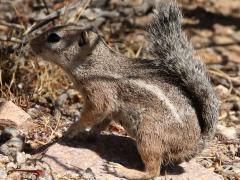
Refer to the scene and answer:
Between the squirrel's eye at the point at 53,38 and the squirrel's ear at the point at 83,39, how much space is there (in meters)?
0.18

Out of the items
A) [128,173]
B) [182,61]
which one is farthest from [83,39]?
[128,173]

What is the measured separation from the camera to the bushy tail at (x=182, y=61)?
448 centimetres

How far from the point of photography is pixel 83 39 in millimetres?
4926

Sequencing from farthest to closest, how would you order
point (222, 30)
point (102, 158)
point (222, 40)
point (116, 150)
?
point (222, 30) → point (222, 40) → point (116, 150) → point (102, 158)

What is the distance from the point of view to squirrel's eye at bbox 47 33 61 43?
497 cm

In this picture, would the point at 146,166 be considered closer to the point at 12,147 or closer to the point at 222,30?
the point at 12,147

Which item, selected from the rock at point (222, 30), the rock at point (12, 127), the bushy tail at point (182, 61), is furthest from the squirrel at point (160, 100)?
the rock at point (222, 30)

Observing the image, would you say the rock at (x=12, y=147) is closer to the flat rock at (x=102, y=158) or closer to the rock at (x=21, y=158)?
the rock at (x=21, y=158)

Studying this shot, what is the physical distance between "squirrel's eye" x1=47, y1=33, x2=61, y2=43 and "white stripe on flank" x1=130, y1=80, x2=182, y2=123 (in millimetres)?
740

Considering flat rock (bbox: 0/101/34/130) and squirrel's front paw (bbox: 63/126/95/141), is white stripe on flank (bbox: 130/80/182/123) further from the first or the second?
flat rock (bbox: 0/101/34/130)

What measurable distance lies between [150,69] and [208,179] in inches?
37.3

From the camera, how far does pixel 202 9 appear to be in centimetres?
842

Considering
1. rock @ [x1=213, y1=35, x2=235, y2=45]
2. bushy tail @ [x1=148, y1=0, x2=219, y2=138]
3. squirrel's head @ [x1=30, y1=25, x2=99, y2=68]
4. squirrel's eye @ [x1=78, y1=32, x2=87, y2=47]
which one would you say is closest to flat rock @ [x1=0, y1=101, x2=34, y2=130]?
squirrel's head @ [x1=30, y1=25, x2=99, y2=68]

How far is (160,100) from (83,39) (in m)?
0.86
